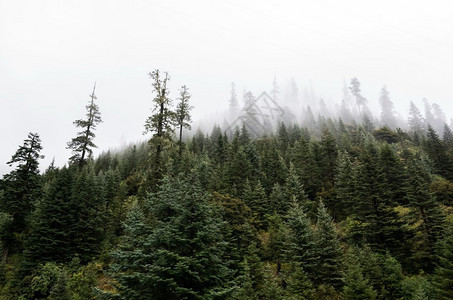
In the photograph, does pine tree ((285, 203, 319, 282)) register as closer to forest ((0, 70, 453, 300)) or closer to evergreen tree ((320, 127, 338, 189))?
forest ((0, 70, 453, 300))

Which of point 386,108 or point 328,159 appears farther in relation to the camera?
point 386,108

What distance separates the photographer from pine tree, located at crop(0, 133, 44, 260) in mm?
30609

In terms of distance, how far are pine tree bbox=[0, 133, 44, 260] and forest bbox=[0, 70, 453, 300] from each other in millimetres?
139

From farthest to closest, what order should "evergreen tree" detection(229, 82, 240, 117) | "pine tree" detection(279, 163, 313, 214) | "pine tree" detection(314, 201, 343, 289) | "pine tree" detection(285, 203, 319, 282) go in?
"evergreen tree" detection(229, 82, 240, 117)
"pine tree" detection(279, 163, 313, 214)
"pine tree" detection(285, 203, 319, 282)
"pine tree" detection(314, 201, 343, 289)

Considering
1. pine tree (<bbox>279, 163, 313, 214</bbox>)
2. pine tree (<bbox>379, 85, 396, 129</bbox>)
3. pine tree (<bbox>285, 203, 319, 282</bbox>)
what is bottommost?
pine tree (<bbox>285, 203, 319, 282</bbox>)

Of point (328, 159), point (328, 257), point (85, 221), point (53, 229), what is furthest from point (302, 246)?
point (53, 229)

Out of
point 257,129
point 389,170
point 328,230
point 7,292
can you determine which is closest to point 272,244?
point 328,230

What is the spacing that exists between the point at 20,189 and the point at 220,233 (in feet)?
100

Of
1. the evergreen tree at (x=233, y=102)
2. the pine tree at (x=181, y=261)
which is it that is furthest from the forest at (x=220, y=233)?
the evergreen tree at (x=233, y=102)

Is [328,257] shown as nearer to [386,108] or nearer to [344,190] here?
[344,190]

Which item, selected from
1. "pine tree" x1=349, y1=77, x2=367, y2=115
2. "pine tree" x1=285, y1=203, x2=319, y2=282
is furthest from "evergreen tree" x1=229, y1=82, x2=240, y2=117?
"pine tree" x1=285, y1=203, x2=319, y2=282

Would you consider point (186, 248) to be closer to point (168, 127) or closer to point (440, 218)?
point (168, 127)

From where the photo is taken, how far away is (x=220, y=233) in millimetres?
15133

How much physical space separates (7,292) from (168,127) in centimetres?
2475
